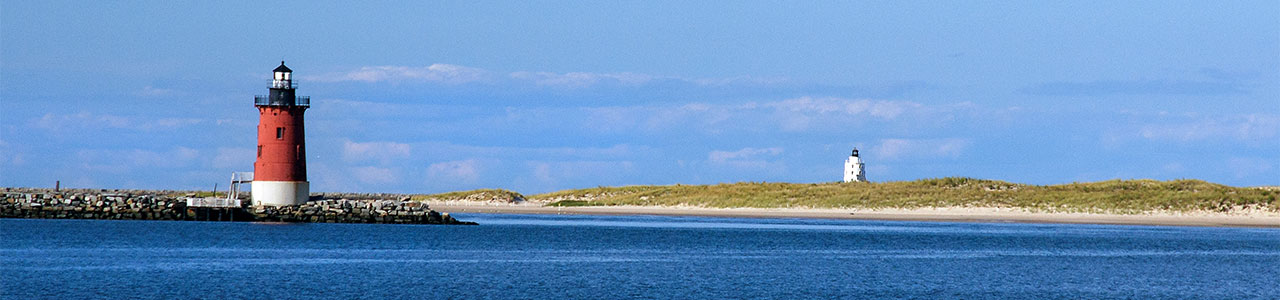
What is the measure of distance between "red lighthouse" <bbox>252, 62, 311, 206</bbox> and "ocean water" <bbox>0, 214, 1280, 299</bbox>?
174 cm

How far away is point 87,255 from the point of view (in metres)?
42.2

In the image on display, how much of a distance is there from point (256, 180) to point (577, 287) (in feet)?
95.1

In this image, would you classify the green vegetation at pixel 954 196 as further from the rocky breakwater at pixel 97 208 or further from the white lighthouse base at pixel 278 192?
the white lighthouse base at pixel 278 192

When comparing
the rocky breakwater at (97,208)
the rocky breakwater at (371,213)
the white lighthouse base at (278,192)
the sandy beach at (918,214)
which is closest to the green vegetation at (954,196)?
the sandy beach at (918,214)

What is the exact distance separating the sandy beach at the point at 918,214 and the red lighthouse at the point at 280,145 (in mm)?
36018

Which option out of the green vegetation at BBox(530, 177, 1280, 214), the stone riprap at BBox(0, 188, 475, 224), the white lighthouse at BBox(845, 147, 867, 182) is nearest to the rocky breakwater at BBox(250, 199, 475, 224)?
the stone riprap at BBox(0, 188, 475, 224)

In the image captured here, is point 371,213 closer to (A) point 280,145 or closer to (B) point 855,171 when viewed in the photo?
(A) point 280,145

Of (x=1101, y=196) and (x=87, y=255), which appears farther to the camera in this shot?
(x=1101, y=196)

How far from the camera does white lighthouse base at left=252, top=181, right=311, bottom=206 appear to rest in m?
58.9

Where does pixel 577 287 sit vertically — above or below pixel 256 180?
below

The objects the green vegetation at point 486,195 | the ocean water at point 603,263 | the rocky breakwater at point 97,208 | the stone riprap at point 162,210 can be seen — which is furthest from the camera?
the green vegetation at point 486,195

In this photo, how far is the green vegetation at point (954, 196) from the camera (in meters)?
82.9

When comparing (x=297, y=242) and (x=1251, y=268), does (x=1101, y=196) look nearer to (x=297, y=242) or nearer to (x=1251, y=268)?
(x=1251, y=268)

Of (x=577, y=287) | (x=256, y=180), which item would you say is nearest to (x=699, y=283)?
(x=577, y=287)
